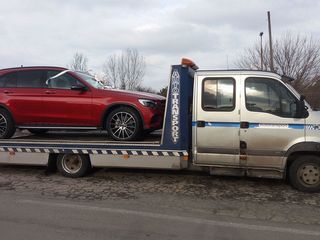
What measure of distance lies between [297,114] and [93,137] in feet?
15.2

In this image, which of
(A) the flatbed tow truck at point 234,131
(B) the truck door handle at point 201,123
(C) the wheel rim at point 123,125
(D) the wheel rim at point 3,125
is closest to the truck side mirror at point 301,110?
(A) the flatbed tow truck at point 234,131

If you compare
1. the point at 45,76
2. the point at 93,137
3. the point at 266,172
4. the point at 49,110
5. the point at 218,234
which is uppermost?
the point at 45,76

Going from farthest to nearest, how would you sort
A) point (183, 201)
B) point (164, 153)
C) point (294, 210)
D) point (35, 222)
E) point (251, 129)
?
point (164, 153) → point (251, 129) → point (183, 201) → point (294, 210) → point (35, 222)

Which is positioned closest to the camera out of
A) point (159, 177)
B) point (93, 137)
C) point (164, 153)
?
point (164, 153)

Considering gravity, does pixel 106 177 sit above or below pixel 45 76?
below

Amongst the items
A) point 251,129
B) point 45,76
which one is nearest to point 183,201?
point 251,129

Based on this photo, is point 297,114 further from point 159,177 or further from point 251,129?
point 159,177

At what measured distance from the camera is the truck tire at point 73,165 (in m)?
8.48

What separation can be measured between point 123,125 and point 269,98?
2989 millimetres

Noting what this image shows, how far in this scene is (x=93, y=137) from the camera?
9398 mm

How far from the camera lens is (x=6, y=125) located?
8961 mm

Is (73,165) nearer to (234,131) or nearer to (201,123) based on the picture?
(201,123)

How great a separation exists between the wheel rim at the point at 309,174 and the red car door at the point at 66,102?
14.2ft

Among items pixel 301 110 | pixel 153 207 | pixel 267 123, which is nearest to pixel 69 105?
pixel 153 207
